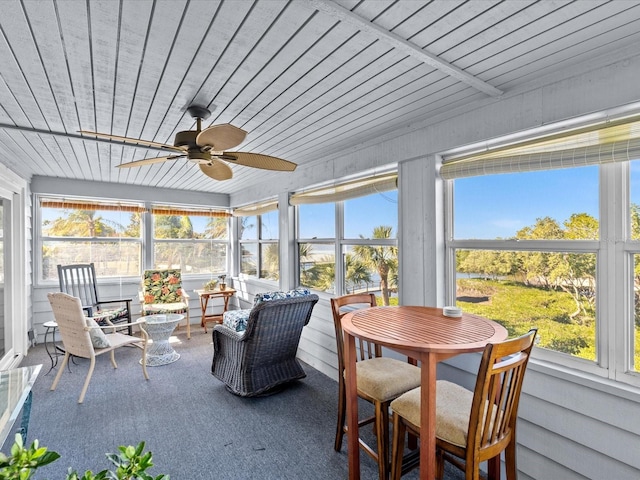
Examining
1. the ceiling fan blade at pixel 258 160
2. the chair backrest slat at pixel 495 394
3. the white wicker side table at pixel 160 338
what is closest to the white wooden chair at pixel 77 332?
the white wicker side table at pixel 160 338

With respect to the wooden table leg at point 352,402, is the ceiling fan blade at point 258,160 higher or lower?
higher

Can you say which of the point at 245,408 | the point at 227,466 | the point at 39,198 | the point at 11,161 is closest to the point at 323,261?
the point at 245,408

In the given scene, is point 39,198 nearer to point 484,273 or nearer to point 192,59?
point 192,59

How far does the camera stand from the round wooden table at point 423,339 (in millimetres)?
1453

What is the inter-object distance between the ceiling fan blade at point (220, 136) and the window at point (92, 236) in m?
4.18

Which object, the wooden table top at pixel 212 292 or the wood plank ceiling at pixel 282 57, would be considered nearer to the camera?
the wood plank ceiling at pixel 282 57

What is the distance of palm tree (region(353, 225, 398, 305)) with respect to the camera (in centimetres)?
314

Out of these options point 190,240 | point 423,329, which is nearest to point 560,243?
point 423,329

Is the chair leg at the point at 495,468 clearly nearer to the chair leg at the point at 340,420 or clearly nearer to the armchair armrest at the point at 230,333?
the chair leg at the point at 340,420

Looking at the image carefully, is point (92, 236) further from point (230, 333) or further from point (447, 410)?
point (447, 410)

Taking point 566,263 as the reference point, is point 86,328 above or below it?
below

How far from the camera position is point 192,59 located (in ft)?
5.59

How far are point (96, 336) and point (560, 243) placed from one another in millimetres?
3978

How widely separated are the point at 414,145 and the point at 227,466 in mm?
2700
